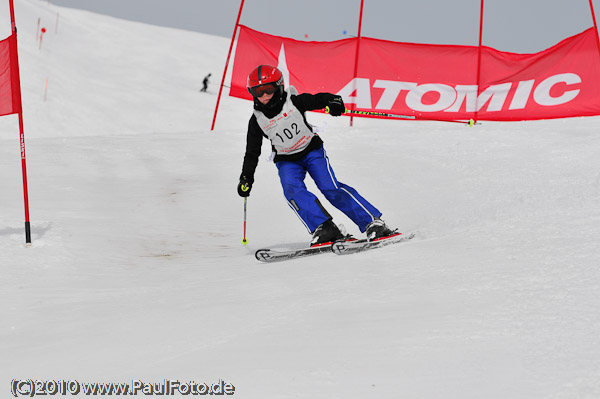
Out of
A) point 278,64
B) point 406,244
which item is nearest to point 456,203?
point 406,244

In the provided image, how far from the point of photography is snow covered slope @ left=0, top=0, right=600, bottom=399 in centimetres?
219

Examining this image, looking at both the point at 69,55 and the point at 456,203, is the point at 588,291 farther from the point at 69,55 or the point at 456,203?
the point at 69,55

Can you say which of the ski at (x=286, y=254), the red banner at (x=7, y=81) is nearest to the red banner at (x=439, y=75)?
the red banner at (x=7, y=81)

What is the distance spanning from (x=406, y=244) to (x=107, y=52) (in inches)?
1194

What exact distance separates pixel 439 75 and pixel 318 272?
25.6 feet

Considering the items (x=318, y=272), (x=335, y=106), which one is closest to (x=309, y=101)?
(x=335, y=106)

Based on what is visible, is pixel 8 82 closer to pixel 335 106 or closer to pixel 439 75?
pixel 335 106

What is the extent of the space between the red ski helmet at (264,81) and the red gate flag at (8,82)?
85.3 inches

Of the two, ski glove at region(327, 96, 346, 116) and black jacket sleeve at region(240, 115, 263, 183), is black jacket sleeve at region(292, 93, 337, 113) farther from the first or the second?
black jacket sleeve at region(240, 115, 263, 183)

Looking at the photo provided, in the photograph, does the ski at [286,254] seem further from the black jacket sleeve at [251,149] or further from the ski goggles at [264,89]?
the ski goggles at [264,89]

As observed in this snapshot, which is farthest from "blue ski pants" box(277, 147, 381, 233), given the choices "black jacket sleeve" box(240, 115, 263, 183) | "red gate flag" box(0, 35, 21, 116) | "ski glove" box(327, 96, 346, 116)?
"red gate flag" box(0, 35, 21, 116)

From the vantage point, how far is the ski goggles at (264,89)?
15.8ft

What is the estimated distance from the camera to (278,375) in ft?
7.06

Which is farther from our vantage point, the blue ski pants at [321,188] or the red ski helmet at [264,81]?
the blue ski pants at [321,188]
